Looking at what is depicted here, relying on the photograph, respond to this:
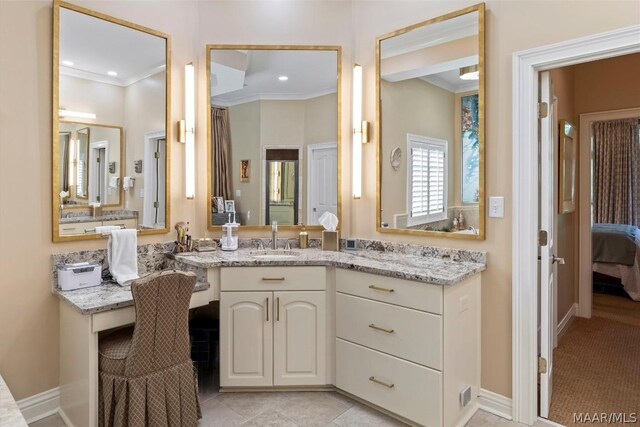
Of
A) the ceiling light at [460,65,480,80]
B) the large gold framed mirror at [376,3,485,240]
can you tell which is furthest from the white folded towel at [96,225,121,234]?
the ceiling light at [460,65,480,80]

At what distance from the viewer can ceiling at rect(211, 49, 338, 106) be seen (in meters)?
3.00

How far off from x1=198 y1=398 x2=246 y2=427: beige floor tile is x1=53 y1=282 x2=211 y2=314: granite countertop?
0.71 m

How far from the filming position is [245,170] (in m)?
3.01

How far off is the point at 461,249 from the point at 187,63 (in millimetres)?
2343

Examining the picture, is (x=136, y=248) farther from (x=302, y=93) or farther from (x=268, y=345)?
(x=302, y=93)

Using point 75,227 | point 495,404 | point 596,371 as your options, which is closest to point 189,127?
point 75,227

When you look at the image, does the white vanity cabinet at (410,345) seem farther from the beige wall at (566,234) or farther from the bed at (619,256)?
the bed at (619,256)

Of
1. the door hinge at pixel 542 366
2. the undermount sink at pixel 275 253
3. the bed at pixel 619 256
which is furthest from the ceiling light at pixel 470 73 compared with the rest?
the bed at pixel 619 256

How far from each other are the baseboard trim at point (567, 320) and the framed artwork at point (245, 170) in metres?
3.03

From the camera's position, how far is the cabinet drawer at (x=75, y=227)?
2.39 meters

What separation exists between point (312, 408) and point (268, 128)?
1949mm

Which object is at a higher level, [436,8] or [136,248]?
[436,8]

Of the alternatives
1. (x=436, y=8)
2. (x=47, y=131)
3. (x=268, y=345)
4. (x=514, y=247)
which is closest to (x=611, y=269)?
(x=514, y=247)

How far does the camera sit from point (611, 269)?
493 centimetres
